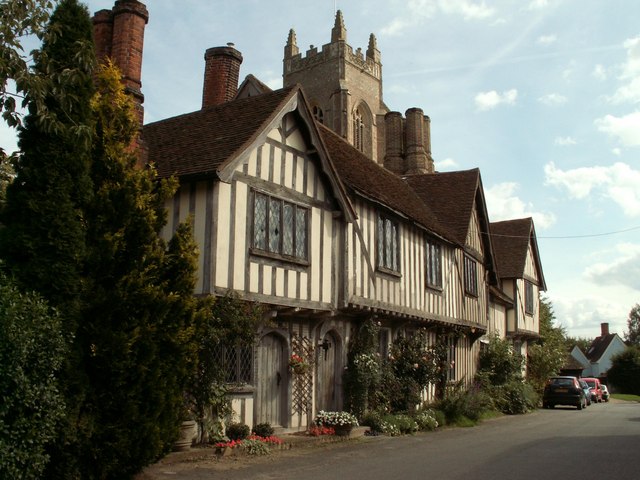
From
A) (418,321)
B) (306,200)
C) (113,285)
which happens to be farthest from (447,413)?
(113,285)

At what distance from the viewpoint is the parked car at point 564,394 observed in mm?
26719

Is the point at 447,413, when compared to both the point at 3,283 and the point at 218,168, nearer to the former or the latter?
the point at 218,168

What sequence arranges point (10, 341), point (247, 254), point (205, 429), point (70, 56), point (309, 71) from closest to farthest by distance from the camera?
point (10, 341)
point (70, 56)
point (205, 429)
point (247, 254)
point (309, 71)

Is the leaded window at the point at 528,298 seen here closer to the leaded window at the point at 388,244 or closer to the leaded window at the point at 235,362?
the leaded window at the point at 388,244

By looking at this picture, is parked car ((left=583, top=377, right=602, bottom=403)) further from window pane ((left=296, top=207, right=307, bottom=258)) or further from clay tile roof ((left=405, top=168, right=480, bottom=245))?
window pane ((left=296, top=207, right=307, bottom=258))

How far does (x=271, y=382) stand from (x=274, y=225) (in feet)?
9.72

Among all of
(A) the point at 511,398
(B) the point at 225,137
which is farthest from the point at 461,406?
(B) the point at 225,137

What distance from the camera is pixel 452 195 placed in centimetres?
2328

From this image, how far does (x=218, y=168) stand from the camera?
10.5 meters

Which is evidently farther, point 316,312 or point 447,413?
point 447,413

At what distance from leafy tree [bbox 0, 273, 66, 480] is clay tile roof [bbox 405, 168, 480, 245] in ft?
50.1

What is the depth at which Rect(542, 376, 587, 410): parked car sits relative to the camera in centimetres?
2672

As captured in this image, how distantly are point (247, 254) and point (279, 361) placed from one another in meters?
2.53

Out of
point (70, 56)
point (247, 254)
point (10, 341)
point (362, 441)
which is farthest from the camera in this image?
point (362, 441)
